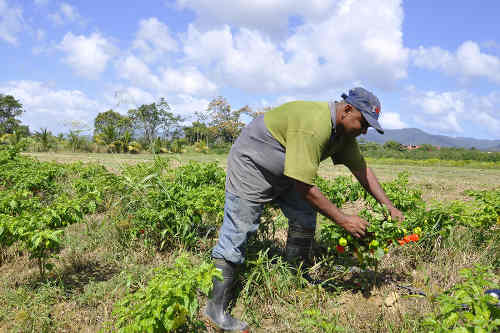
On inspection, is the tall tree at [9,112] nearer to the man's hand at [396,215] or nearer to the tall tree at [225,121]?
the tall tree at [225,121]

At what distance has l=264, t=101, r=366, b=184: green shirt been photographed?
2.04 meters

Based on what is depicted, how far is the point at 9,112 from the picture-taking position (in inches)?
1965

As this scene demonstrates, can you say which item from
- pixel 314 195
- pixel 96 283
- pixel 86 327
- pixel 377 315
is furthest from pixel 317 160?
pixel 96 283

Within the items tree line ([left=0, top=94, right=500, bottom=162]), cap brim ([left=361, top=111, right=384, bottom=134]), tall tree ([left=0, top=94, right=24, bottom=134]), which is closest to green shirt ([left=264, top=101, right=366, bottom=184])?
cap brim ([left=361, top=111, right=384, bottom=134])

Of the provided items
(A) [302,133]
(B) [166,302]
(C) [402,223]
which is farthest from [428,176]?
(B) [166,302]

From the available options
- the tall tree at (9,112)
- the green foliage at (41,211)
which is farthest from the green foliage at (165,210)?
the tall tree at (9,112)

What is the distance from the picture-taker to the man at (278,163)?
82.7 inches

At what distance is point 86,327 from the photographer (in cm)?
232

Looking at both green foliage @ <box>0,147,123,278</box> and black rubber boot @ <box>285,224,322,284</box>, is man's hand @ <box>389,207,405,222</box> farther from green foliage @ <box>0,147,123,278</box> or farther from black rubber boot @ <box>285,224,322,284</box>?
green foliage @ <box>0,147,123,278</box>

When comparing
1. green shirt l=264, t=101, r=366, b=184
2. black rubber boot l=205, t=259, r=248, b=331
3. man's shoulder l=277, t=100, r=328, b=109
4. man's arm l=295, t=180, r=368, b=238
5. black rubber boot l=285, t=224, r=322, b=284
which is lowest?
black rubber boot l=205, t=259, r=248, b=331

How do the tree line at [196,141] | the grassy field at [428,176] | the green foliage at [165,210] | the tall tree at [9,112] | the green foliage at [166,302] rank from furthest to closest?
the tall tree at [9,112] < the tree line at [196,141] < the grassy field at [428,176] < the green foliage at [165,210] < the green foliage at [166,302]

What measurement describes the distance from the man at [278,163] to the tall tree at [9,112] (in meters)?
56.5

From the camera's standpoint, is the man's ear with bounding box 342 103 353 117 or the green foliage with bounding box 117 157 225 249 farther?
the green foliage with bounding box 117 157 225 249

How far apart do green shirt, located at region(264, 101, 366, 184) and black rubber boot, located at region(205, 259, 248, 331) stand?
85 centimetres
